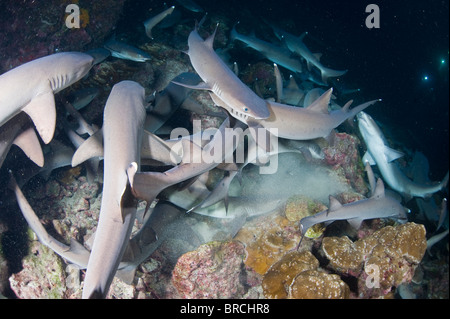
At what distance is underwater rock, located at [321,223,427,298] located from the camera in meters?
2.79

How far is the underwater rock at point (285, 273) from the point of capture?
264 centimetres

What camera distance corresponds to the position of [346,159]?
4.49 m

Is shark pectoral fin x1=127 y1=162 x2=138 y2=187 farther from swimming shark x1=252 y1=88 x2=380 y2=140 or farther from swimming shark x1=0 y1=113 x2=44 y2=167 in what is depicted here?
swimming shark x1=0 y1=113 x2=44 y2=167

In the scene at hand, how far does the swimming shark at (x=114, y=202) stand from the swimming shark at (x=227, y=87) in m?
1.00

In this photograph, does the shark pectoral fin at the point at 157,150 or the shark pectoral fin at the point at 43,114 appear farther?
the shark pectoral fin at the point at 157,150

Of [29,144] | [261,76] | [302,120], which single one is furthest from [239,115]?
[261,76]

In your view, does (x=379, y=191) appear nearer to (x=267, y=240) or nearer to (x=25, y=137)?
(x=267, y=240)

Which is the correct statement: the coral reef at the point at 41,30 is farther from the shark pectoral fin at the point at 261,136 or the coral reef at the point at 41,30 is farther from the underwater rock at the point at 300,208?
the underwater rock at the point at 300,208

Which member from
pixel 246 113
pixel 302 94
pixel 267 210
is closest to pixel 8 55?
pixel 246 113

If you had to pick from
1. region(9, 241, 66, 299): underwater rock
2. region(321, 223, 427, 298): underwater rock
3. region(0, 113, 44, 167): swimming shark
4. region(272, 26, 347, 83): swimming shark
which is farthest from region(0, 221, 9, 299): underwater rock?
region(272, 26, 347, 83): swimming shark

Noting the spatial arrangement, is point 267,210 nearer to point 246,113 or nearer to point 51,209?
point 246,113

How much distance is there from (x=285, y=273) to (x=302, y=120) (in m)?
1.85

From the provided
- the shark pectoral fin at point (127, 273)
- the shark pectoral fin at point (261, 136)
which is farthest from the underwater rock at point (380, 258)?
the shark pectoral fin at point (127, 273)

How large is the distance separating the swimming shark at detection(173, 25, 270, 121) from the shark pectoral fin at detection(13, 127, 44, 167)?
1818 mm
